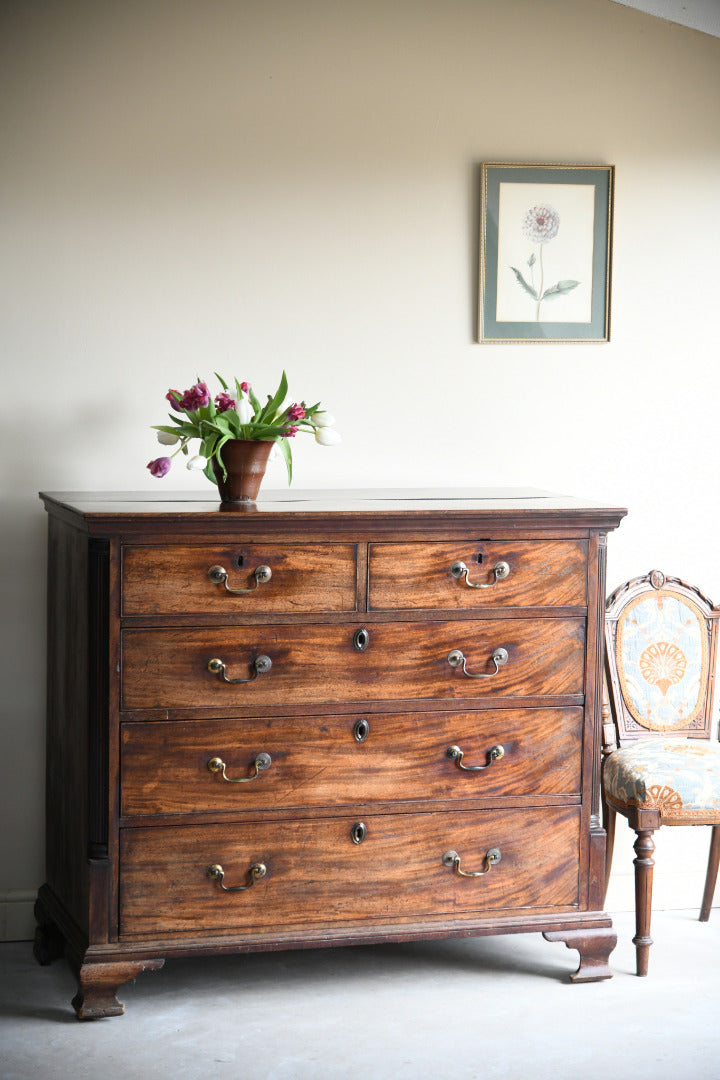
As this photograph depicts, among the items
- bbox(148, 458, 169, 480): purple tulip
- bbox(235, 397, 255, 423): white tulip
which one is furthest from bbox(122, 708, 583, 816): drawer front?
bbox(235, 397, 255, 423): white tulip

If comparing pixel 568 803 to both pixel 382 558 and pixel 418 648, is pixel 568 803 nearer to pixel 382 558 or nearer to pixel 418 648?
pixel 418 648

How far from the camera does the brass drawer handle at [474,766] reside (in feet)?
9.59

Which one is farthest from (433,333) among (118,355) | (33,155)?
(33,155)

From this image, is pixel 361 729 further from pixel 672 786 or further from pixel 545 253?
pixel 545 253

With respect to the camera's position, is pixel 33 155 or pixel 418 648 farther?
pixel 33 155

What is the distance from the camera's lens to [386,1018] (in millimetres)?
2869

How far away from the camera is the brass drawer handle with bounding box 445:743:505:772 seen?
2922mm

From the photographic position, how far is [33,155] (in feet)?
10.6

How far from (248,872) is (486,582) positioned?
894mm

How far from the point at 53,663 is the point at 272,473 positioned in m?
0.81

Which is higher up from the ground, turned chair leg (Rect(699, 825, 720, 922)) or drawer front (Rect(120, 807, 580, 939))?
drawer front (Rect(120, 807, 580, 939))

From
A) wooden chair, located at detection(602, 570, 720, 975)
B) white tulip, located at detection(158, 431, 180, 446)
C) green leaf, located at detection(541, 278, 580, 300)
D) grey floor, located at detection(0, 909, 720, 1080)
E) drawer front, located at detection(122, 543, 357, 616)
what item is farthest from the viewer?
green leaf, located at detection(541, 278, 580, 300)

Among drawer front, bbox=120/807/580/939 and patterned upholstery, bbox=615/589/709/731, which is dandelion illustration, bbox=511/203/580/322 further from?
drawer front, bbox=120/807/580/939

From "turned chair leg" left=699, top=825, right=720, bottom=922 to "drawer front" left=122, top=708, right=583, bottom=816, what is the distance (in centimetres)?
74
